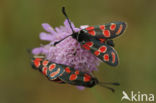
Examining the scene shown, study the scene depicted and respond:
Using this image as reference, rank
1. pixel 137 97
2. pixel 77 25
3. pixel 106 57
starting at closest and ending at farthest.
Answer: pixel 106 57 < pixel 137 97 < pixel 77 25

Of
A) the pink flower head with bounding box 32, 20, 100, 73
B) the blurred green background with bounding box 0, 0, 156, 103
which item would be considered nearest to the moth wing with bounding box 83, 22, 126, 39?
the pink flower head with bounding box 32, 20, 100, 73

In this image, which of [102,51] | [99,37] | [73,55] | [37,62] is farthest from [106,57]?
[37,62]

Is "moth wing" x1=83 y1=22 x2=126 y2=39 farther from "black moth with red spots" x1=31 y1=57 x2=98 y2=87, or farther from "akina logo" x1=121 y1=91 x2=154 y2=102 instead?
"akina logo" x1=121 y1=91 x2=154 y2=102

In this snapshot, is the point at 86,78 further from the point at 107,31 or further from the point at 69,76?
the point at 107,31

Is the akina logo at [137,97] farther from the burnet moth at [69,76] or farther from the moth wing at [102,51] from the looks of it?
the moth wing at [102,51]

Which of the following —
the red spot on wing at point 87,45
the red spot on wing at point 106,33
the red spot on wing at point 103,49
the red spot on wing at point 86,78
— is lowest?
the red spot on wing at point 86,78

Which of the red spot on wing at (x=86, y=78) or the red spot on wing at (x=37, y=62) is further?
the red spot on wing at (x=37, y=62)

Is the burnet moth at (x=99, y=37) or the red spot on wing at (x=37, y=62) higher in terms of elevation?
the burnet moth at (x=99, y=37)

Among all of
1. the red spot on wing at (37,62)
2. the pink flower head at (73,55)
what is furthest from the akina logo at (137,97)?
the red spot on wing at (37,62)
